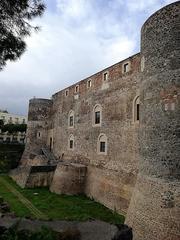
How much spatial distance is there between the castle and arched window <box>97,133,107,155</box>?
7cm

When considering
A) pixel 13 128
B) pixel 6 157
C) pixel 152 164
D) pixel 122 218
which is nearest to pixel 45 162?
pixel 6 157

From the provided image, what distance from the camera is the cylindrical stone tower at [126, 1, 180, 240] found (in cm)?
Result: 1059

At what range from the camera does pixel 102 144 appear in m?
21.1

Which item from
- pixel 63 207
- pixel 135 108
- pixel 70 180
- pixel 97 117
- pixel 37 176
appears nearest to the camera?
pixel 135 108

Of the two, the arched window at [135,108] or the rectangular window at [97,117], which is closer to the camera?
the arched window at [135,108]

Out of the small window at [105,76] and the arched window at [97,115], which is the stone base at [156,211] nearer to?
the arched window at [97,115]

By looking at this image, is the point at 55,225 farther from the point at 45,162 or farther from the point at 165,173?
the point at 45,162

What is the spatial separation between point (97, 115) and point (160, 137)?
36.7 ft

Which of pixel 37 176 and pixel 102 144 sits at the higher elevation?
pixel 102 144

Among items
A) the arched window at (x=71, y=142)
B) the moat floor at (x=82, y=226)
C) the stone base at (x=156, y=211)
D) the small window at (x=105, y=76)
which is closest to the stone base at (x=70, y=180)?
the arched window at (x=71, y=142)

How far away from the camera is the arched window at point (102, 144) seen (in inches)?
809

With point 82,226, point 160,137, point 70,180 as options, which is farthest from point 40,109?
point 82,226

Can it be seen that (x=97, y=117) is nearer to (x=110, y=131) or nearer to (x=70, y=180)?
(x=110, y=131)

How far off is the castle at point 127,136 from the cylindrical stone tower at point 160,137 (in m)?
0.03
